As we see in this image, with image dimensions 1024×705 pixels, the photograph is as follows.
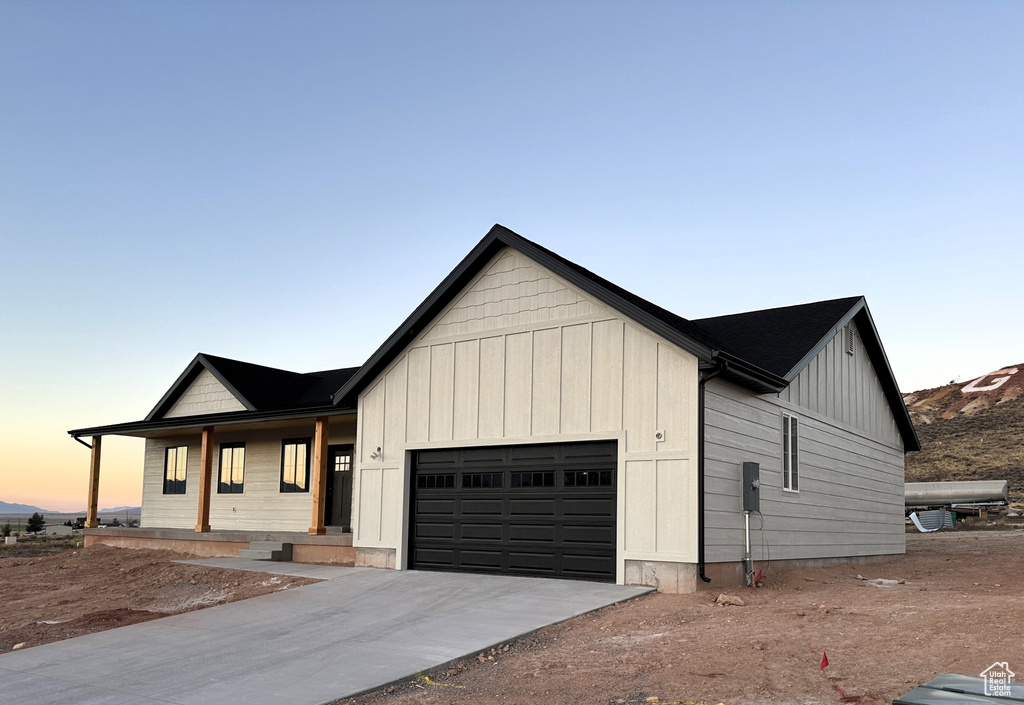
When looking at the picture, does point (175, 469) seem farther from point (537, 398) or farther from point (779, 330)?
point (779, 330)

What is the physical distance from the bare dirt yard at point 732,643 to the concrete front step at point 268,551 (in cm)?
293

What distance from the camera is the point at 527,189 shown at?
65.9 ft

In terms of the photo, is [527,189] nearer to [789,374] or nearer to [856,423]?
[789,374]

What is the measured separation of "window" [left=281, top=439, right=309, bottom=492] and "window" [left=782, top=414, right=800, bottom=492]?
11896 millimetres

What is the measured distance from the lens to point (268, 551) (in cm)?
1927

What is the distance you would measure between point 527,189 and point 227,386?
9.89 m

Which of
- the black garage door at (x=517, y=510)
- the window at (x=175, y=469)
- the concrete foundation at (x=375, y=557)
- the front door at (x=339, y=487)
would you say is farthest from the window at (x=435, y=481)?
the window at (x=175, y=469)

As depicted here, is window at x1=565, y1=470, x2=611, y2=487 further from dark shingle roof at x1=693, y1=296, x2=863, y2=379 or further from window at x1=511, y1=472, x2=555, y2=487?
dark shingle roof at x1=693, y1=296, x2=863, y2=379

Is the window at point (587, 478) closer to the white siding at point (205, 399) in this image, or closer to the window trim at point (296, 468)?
the window trim at point (296, 468)

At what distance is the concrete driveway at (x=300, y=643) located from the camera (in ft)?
30.2

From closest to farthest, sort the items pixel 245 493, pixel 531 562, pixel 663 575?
pixel 663 575 → pixel 531 562 → pixel 245 493

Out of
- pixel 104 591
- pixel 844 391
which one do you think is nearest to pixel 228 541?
pixel 104 591

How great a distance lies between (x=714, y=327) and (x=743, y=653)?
11.5 metres

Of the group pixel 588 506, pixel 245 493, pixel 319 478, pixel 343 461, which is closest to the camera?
pixel 588 506
